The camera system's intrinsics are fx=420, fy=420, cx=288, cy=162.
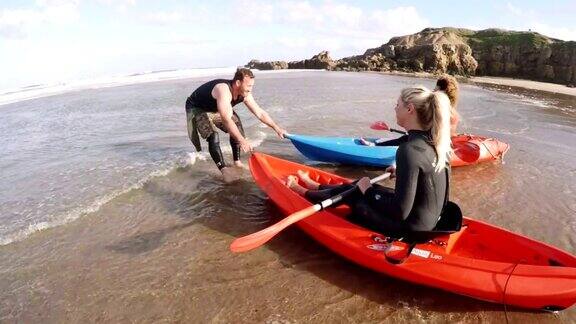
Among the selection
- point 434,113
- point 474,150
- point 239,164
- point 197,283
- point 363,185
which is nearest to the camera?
point 434,113

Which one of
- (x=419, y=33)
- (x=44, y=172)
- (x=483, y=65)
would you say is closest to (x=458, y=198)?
(x=44, y=172)

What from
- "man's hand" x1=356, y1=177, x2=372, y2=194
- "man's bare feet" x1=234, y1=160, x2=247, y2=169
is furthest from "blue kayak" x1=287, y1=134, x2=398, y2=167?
"man's hand" x1=356, y1=177, x2=372, y2=194

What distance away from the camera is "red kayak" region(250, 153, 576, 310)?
3.30m

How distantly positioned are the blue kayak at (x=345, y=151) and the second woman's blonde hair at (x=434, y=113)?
3735 millimetres

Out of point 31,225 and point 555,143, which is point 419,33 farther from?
point 31,225

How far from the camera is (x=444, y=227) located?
3.84 m

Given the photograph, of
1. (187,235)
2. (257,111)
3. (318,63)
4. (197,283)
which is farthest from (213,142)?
(318,63)

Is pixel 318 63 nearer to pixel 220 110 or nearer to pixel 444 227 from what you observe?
pixel 220 110

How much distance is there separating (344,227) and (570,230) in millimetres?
3098

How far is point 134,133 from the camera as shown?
10.1m

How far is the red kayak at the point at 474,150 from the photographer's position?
7.59m

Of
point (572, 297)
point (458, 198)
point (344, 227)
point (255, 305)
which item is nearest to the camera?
point (572, 297)

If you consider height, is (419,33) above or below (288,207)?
above

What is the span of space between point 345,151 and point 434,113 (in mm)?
3941
